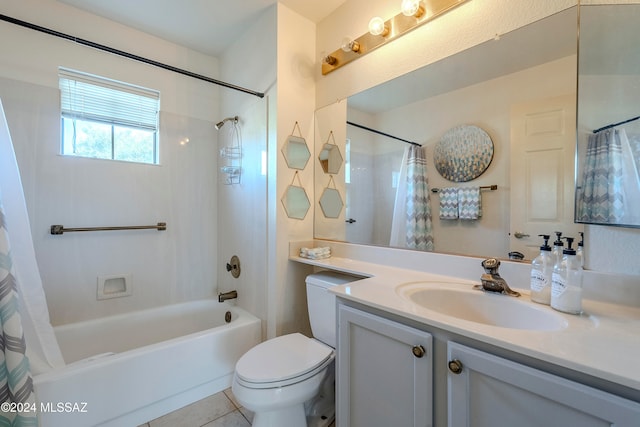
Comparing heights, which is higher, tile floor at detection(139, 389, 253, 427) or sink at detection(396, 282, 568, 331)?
sink at detection(396, 282, 568, 331)

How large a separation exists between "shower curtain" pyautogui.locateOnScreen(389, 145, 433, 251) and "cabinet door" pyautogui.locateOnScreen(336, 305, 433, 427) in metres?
0.63

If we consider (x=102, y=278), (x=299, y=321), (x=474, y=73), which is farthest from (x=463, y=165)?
(x=102, y=278)

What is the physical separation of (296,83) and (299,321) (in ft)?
5.59

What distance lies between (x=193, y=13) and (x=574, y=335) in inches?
103

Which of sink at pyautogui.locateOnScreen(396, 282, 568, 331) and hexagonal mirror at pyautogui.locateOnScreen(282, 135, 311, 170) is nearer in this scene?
sink at pyautogui.locateOnScreen(396, 282, 568, 331)

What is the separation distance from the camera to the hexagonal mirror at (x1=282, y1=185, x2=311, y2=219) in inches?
73.3

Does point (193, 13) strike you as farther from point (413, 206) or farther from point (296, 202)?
point (413, 206)

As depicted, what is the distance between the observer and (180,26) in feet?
6.70

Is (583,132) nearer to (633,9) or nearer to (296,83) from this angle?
(633,9)

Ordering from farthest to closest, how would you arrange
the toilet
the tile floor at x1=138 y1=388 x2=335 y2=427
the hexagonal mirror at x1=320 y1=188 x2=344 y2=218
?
the hexagonal mirror at x1=320 y1=188 x2=344 y2=218
the tile floor at x1=138 y1=388 x2=335 y2=427
the toilet

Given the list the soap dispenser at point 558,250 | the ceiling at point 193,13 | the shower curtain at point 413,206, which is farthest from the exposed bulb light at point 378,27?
the soap dispenser at point 558,250

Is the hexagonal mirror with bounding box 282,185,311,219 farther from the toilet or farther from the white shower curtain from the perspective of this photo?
the white shower curtain

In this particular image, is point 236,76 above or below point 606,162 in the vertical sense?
above

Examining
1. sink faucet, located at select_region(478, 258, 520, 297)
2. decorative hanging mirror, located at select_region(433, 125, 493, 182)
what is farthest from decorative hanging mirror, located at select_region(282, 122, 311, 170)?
sink faucet, located at select_region(478, 258, 520, 297)
